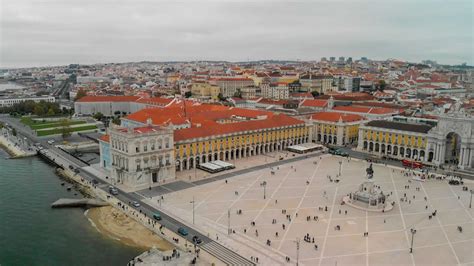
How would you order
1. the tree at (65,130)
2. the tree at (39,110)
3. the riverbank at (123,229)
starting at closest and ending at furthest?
the riverbank at (123,229) → the tree at (65,130) → the tree at (39,110)

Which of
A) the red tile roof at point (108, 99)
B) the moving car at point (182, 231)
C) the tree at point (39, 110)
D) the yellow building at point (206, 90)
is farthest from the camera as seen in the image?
the yellow building at point (206, 90)

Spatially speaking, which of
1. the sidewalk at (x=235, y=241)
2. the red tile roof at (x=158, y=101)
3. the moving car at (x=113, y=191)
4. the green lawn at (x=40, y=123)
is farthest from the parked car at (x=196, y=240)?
the red tile roof at (x=158, y=101)

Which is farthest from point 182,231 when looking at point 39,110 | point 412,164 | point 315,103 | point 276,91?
point 276,91

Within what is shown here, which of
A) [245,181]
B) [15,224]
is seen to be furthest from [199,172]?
[15,224]

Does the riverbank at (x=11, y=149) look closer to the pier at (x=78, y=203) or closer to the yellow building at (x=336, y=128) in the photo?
the pier at (x=78, y=203)

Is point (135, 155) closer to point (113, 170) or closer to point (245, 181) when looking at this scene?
point (113, 170)

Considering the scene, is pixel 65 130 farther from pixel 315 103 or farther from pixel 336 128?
pixel 315 103

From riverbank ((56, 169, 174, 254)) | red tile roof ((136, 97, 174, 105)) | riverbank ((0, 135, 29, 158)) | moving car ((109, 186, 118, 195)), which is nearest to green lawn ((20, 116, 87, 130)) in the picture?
riverbank ((0, 135, 29, 158))
